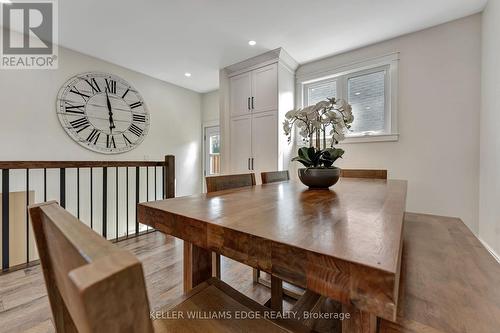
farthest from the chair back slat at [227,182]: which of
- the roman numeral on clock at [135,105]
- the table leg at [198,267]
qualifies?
the roman numeral on clock at [135,105]

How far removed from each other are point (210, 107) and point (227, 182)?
3.71 metres

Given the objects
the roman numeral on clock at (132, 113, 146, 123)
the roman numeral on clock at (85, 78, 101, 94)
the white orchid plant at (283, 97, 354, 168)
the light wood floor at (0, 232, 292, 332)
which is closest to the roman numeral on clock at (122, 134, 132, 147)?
the roman numeral on clock at (132, 113, 146, 123)

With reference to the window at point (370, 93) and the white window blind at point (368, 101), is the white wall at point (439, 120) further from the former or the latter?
the white window blind at point (368, 101)

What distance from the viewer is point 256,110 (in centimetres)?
325

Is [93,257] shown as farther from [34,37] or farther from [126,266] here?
[34,37]

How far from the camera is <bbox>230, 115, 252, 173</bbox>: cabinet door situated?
3344mm

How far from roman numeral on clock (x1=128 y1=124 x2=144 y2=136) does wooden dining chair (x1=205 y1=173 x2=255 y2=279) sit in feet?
9.36

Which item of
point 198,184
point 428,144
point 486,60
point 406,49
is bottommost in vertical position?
point 198,184

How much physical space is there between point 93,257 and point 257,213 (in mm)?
454

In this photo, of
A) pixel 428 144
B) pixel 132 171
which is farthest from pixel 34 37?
pixel 428 144

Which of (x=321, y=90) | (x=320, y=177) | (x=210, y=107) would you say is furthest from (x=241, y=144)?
(x=320, y=177)

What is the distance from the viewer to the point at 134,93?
3.56m

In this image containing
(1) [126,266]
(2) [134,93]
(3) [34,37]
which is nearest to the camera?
(1) [126,266]

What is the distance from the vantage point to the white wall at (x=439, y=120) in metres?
2.21
